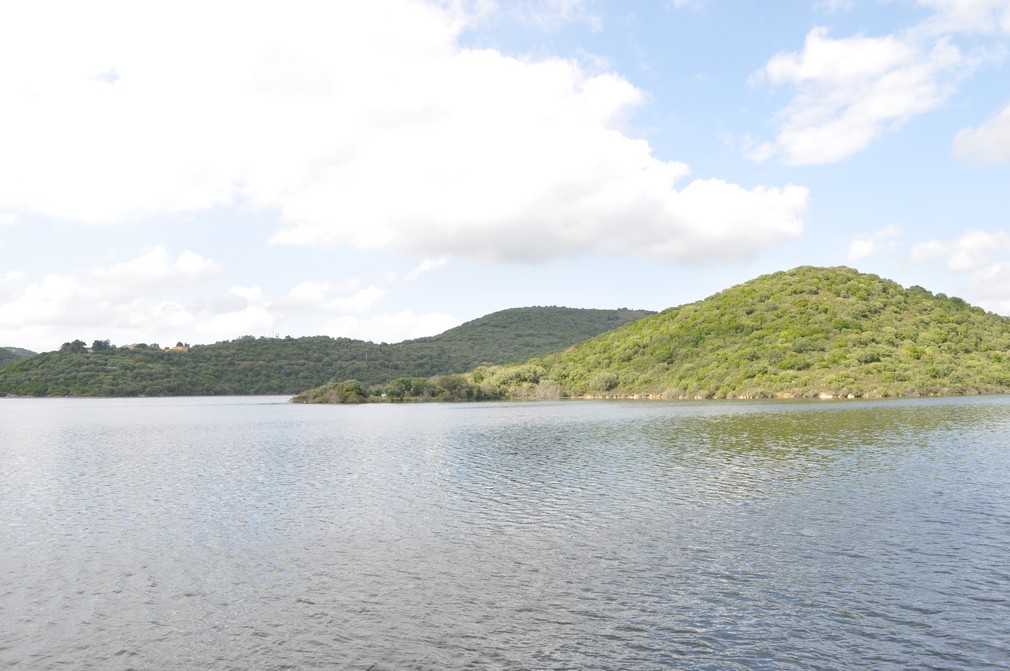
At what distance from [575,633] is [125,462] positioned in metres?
47.2

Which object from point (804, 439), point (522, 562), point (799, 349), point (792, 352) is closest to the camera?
point (522, 562)

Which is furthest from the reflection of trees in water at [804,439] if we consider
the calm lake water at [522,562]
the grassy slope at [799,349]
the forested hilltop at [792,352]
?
the forested hilltop at [792,352]

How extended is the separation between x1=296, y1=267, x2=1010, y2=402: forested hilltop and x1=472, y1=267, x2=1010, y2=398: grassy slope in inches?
10.5

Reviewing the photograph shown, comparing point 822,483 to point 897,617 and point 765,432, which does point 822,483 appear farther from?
point 765,432

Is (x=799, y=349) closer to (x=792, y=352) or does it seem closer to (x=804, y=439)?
(x=792, y=352)

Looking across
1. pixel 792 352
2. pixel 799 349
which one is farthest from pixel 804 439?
pixel 799 349

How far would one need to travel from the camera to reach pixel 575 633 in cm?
1636

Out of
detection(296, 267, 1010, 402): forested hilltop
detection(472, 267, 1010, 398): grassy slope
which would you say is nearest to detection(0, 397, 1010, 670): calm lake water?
detection(472, 267, 1010, 398): grassy slope

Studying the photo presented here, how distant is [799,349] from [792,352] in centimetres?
250

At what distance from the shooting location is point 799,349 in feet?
479

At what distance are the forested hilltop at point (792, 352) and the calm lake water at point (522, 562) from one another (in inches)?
3489

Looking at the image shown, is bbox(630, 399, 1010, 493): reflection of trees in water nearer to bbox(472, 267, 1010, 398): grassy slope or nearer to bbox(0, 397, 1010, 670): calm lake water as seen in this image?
bbox(0, 397, 1010, 670): calm lake water

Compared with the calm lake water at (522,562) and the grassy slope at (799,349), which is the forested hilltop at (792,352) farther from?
the calm lake water at (522,562)

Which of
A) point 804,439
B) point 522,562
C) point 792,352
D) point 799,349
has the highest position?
point 799,349
